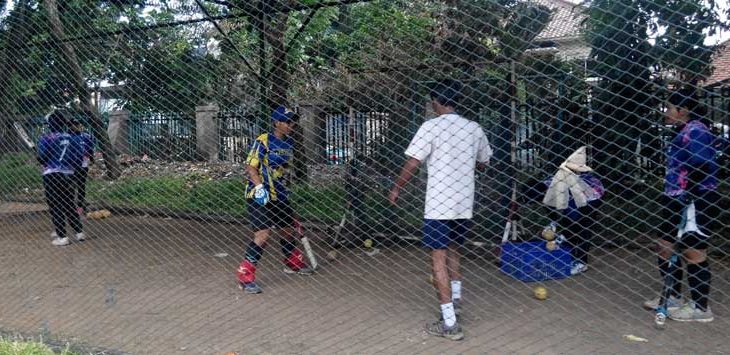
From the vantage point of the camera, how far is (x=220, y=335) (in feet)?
13.6

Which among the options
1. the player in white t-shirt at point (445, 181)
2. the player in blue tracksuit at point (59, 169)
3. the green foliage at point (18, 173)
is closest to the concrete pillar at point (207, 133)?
the player in blue tracksuit at point (59, 169)

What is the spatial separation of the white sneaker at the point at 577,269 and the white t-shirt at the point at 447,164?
1651 mm

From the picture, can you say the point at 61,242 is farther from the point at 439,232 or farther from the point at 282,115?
the point at 439,232

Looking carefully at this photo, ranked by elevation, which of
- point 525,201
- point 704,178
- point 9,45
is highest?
point 9,45

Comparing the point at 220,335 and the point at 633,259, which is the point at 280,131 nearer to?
the point at 220,335

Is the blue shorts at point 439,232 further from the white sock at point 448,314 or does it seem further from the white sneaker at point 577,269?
the white sneaker at point 577,269

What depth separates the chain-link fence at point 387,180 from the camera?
4008 millimetres

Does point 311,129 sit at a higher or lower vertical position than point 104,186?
higher

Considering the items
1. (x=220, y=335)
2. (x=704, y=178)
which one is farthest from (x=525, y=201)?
(x=220, y=335)

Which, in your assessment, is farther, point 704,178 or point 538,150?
point 538,150

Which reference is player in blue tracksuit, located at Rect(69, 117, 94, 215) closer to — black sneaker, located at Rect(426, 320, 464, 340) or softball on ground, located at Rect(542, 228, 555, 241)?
black sneaker, located at Rect(426, 320, 464, 340)

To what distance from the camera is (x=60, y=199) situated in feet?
22.4

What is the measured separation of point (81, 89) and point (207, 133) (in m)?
1.60

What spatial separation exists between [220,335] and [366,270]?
5.80 ft
